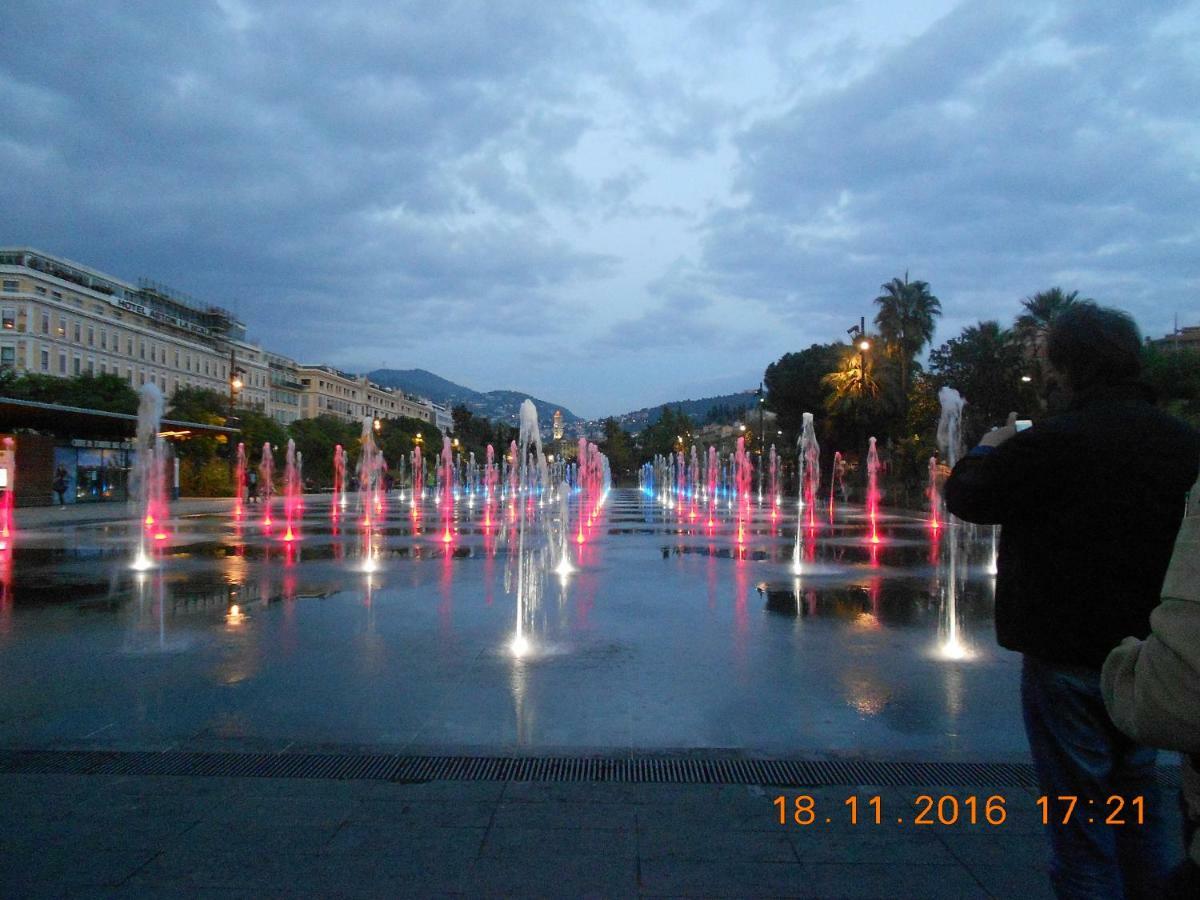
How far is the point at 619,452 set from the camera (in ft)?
422

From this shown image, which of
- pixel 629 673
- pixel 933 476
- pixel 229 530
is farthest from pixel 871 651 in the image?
pixel 933 476

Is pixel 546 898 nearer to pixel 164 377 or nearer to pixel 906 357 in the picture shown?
pixel 906 357

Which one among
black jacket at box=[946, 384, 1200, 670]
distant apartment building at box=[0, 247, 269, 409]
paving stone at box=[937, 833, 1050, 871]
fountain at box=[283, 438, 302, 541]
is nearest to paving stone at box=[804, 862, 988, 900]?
paving stone at box=[937, 833, 1050, 871]

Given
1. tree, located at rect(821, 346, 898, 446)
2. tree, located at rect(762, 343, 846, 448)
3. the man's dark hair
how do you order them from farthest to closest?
tree, located at rect(762, 343, 846, 448) → tree, located at rect(821, 346, 898, 446) → the man's dark hair

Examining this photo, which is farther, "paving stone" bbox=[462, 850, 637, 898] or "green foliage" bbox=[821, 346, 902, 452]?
"green foliage" bbox=[821, 346, 902, 452]

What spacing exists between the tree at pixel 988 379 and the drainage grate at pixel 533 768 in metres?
35.7

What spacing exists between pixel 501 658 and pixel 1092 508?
545 centimetres

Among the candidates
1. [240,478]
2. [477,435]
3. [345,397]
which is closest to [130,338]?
[240,478]

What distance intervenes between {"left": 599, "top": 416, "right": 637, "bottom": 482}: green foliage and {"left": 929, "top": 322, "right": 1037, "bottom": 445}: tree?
81510mm

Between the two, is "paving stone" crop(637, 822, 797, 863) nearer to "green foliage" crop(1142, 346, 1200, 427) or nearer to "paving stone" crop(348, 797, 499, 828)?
"paving stone" crop(348, 797, 499, 828)

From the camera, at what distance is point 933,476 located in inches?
1344

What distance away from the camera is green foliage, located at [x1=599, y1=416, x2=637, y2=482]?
126438 mm

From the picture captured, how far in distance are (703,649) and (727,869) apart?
164 inches

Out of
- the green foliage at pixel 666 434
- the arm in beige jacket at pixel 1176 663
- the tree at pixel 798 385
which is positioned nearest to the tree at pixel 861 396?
the tree at pixel 798 385
